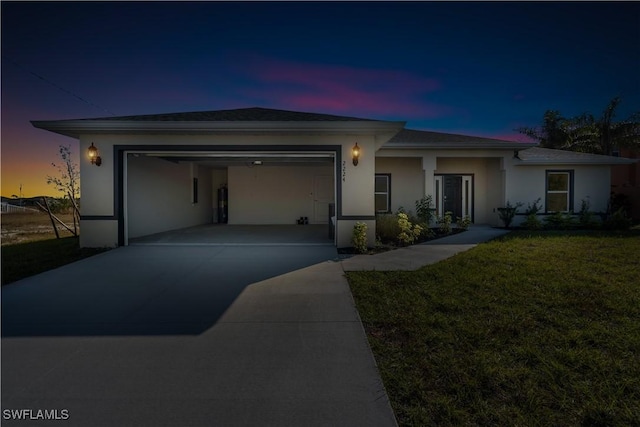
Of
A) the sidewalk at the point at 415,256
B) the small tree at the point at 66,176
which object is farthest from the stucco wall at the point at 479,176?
the small tree at the point at 66,176

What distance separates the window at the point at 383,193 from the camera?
12.1 metres

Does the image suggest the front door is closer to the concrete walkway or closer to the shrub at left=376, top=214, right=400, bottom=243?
the shrub at left=376, top=214, right=400, bottom=243

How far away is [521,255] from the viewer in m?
6.54

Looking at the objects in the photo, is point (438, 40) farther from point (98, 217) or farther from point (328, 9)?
point (98, 217)

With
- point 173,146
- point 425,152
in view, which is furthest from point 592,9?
point 173,146

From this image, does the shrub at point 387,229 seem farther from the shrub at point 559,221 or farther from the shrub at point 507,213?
the shrub at point 559,221

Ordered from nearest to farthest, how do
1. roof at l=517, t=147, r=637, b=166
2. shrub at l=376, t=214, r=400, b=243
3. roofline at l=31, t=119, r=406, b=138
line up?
roofline at l=31, t=119, r=406, b=138 → shrub at l=376, t=214, r=400, b=243 → roof at l=517, t=147, r=637, b=166

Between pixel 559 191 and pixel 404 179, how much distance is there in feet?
19.7

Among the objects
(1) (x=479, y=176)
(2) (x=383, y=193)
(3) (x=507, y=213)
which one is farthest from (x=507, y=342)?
(1) (x=479, y=176)

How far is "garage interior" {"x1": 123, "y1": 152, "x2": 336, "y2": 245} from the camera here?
35.8 feet

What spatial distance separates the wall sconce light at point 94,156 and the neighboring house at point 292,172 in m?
0.13

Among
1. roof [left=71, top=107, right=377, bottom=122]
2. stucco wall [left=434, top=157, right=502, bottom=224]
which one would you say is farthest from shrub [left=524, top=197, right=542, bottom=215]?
roof [left=71, top=107, right=377, bottom=122]

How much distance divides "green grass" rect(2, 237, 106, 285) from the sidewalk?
576cm

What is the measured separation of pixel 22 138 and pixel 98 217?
19.0 feet
